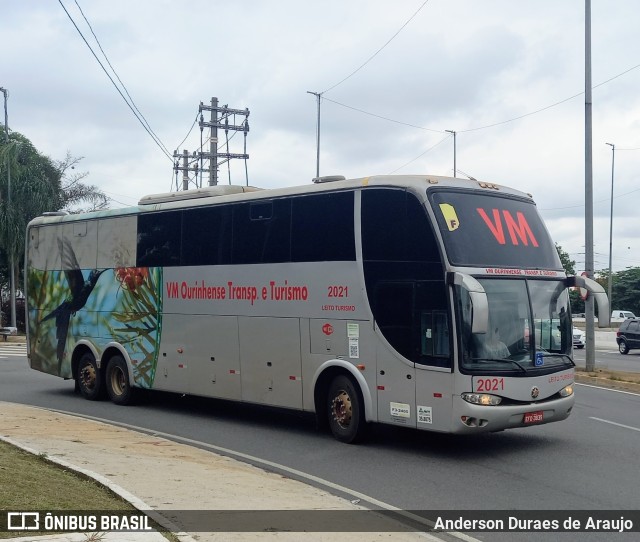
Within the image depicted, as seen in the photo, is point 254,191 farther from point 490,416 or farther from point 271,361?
point 490,416

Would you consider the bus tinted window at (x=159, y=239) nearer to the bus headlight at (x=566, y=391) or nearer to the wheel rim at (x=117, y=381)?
the wheel rim at (x=117, y=381)

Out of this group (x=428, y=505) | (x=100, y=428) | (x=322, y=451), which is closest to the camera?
(x=428, y=505)

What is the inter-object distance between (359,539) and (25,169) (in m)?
42.6

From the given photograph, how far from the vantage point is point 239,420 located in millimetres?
15305

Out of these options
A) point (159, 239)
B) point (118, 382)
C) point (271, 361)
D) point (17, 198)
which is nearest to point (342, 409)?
point (271, 361)

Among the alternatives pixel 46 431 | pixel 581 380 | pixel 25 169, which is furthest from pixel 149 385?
pixel 25 169

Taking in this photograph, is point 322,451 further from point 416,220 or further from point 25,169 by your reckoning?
point 25,169

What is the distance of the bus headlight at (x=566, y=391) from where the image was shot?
39.6 ft

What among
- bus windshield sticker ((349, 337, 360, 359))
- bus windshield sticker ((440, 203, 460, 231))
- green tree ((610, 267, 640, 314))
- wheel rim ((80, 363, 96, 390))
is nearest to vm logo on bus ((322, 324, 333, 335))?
bus windshield sticker ((349, 337, 360, 359))

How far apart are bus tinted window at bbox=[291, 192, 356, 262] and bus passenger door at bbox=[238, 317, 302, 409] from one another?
113 centimetres

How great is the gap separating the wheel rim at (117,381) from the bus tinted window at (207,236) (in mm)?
3200

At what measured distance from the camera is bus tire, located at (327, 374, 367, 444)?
12383mm

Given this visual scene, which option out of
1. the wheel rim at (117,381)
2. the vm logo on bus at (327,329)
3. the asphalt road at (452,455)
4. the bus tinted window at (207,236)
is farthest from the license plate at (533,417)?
the wheel rim at (117,381)

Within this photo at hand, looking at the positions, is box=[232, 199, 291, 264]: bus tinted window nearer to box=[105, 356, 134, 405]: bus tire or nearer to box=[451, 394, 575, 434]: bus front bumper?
box=[451, 394, 575, 434]: bus front bumper
